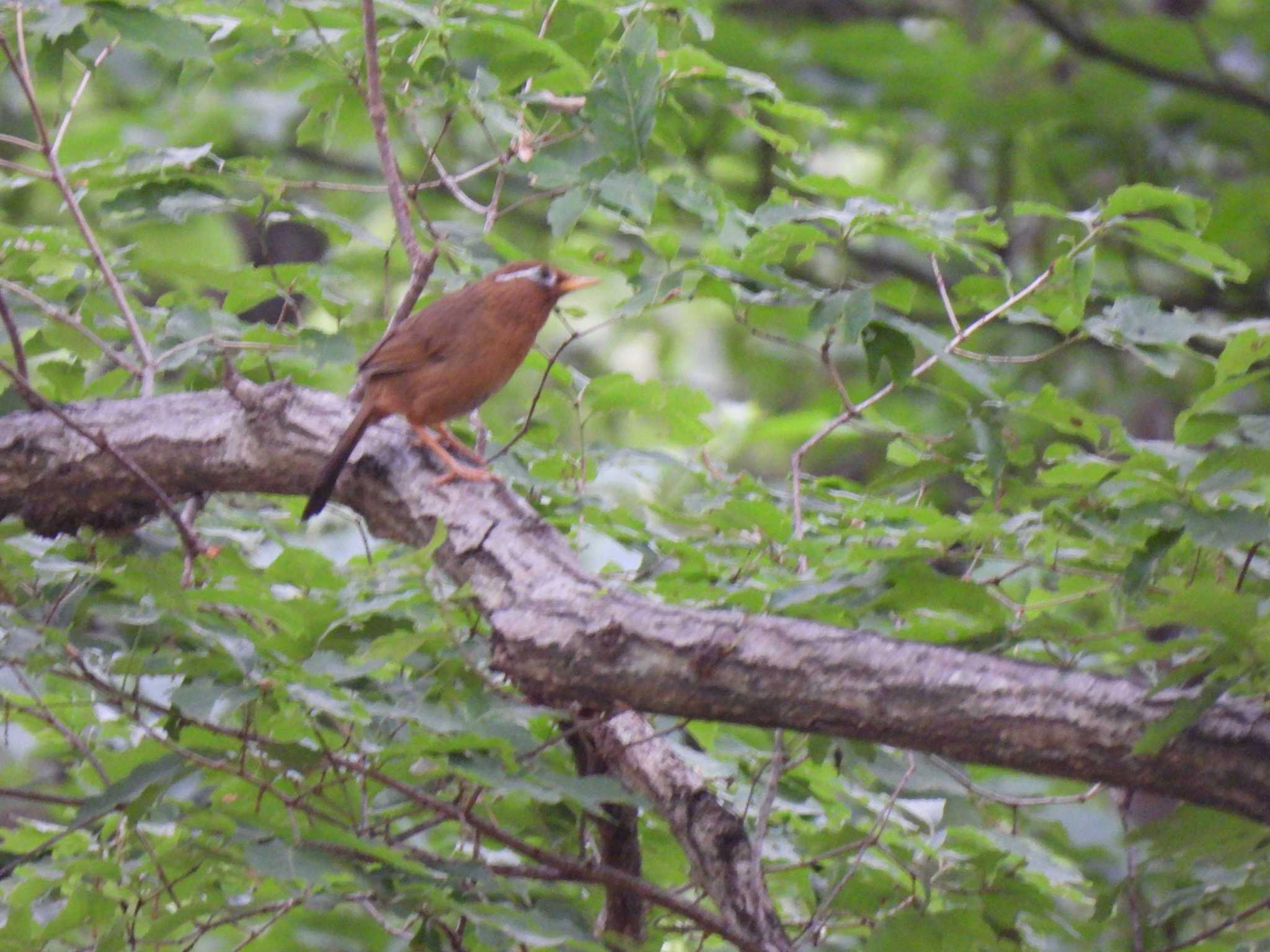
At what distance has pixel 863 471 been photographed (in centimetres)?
795

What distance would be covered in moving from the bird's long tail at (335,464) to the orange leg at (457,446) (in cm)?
27

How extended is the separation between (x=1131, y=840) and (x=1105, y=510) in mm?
536

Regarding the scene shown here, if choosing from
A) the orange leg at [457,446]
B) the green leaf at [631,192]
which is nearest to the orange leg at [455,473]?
the orange leg at [457,446]

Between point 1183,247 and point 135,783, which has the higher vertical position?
point 1183,247

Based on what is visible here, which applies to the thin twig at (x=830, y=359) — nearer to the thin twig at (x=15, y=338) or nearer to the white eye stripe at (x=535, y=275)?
the white eye stripe at (x=535, y=275)

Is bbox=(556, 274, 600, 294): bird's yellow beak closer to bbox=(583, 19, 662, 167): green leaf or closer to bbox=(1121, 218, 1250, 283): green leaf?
bbox=(583, 19, 662, 167): green leaf

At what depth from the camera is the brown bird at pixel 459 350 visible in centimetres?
332

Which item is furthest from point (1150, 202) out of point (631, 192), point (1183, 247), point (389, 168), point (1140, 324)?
point (389, 168)

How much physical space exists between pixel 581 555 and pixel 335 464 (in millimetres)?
587

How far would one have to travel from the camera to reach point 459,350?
138 inches

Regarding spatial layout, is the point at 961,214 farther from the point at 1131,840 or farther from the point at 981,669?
the point at 1131,840

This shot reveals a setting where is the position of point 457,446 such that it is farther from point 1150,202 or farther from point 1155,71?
point 1155,71

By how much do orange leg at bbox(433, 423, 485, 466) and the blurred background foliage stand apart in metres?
0.09

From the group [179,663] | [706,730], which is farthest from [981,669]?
[179,663]
